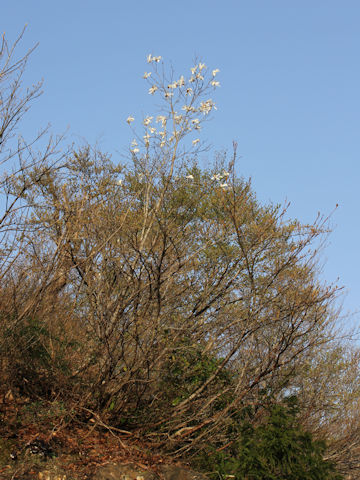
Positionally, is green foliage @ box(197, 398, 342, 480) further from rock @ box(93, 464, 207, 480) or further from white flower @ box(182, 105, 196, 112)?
white flower @ box(182, 105, 196, 112)

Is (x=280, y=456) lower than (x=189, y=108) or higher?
lower

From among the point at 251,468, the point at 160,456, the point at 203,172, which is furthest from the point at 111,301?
the point at 203,172

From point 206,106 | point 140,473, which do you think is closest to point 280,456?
point 140,473

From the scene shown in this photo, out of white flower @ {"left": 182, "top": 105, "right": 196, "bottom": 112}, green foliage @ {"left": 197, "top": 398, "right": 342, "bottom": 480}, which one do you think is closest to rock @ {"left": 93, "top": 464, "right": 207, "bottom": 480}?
green foliage @ {"left": 197, "top": 398, "right": 342, "bottom": 480}

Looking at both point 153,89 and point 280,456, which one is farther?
point 153,89

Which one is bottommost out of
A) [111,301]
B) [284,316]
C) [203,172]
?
[111,301]

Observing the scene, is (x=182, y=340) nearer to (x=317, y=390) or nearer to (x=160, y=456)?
(x=160, y=456)

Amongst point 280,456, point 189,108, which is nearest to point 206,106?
point 189,108

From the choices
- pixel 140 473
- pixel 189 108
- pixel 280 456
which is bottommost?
pixel 140 473

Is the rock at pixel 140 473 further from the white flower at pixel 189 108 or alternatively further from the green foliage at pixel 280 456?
the white flower at pixel 189 108

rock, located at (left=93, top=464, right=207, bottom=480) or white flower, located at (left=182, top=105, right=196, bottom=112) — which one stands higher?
white flower, located at (left=182, top=105, right=196, bottom=112)

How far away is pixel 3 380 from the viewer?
23.7 feet

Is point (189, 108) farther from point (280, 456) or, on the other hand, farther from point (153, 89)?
point (280, 456)

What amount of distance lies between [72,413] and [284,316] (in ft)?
13.2
